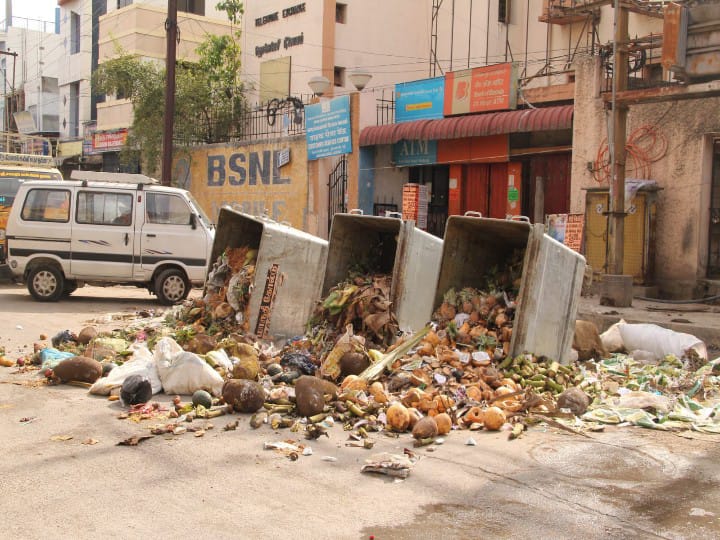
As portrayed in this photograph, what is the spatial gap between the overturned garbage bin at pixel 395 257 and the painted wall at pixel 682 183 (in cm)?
582

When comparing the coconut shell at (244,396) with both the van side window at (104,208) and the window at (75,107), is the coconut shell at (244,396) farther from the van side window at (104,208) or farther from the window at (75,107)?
the window at (75,107)

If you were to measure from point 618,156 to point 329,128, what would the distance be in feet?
25.1

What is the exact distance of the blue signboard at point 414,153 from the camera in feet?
63.5

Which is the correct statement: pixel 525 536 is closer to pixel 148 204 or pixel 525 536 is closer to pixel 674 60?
pixel 674 60

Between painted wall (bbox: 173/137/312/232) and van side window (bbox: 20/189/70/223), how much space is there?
5.44 m

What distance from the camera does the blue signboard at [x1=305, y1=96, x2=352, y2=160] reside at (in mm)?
16594

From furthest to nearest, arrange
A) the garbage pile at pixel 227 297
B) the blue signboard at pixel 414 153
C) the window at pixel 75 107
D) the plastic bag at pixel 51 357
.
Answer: the window at pixel 75 107 → the blue signboard at pixel 414 153 → the garbage pile at pixel 227 297 → the plastic bag at pixel 51 357

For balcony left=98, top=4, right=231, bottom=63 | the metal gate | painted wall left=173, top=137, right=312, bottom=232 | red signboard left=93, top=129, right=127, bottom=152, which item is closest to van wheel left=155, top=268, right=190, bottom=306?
painted wall left=173, top=137, right=312, bottom=232

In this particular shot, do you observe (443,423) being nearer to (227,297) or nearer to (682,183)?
(227,297)

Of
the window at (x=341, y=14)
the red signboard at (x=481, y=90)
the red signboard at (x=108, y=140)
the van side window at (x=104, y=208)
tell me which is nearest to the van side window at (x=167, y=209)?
the van side window at (x=104, y=208)

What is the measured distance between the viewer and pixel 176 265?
12547 mm

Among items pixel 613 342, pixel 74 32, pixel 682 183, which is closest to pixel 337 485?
pixel 613 342

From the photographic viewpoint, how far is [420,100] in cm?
1927

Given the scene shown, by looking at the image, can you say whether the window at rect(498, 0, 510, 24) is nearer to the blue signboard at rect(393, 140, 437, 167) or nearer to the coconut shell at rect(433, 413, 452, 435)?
the blue signboard at rect(393, 140, 437, 167)
